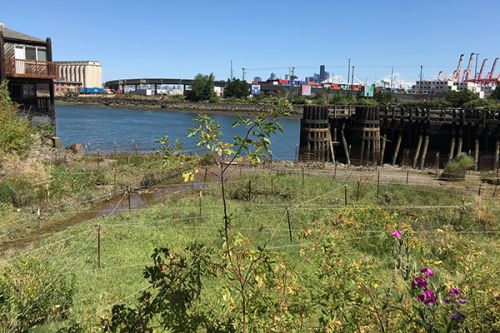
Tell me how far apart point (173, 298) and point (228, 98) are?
483 feet

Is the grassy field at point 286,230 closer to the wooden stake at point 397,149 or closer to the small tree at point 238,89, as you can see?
the wooden stake at point 397,149

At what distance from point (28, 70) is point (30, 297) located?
29.2 m

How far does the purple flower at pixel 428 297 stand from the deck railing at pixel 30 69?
32.7 metres

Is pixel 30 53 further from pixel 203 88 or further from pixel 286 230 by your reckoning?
pixel 203 88

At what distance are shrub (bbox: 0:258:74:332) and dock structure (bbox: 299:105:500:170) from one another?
2673cm

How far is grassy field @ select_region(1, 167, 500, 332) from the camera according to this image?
8.38 metres

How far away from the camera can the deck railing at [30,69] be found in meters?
30.1

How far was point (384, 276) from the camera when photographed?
357 inches

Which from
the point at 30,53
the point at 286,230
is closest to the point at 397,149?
the point at 286,230

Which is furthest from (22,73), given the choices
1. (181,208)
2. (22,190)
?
(181,208)

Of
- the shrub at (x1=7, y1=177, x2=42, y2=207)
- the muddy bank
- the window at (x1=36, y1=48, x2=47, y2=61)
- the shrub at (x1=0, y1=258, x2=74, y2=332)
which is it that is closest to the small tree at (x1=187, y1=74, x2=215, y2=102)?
the muddy bank

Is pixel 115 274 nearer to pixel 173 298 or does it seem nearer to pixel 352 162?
pixel 173 298

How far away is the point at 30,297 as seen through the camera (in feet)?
20.5

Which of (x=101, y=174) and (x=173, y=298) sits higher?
(x=173, y=298)
